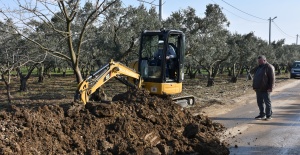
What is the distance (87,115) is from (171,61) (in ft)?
14.7

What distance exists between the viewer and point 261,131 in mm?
8375

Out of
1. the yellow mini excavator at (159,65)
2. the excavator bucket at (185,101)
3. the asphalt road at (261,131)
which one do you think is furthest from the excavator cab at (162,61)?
the asphalt road at (261,131)

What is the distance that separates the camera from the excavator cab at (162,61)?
9867mm

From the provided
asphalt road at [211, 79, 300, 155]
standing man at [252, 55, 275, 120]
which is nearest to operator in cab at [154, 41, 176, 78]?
asphalt road at [211, 79, 300, 155]

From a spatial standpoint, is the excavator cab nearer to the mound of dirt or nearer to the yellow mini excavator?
the yellow mini excavator

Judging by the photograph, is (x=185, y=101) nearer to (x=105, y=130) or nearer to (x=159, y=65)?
(x=159, y=65)

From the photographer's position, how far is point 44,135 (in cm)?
545

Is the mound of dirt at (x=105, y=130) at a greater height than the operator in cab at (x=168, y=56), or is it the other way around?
the operator in cab at (x=168, y=56)

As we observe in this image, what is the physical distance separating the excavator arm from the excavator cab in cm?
76

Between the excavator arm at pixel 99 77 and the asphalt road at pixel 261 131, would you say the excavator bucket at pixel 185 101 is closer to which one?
the asphalt road at pixel 261 131

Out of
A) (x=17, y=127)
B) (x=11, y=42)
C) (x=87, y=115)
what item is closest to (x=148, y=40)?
(x=87, y=115)

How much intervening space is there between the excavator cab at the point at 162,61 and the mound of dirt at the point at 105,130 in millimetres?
1774

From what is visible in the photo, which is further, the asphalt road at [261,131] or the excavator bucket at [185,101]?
the excavator bucket at [185,101]

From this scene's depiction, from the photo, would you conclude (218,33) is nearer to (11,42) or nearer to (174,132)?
(11,42)
